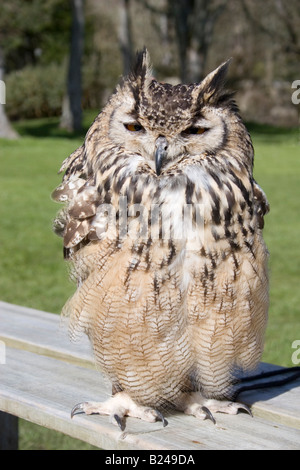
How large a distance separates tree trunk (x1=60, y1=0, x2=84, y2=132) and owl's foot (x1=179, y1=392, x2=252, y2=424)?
22.5 m

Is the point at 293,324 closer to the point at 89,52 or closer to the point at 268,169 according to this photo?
the point at 268,169

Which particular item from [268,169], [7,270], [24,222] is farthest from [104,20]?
[7,270]

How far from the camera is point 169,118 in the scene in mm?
2027

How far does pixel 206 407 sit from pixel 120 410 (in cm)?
31

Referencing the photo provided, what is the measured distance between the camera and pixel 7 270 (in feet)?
23.1

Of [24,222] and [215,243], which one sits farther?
[24,222]

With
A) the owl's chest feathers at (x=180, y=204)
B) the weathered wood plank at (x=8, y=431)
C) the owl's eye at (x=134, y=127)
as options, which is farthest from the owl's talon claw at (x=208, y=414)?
the weathered wood plank at (x=8, y=431)

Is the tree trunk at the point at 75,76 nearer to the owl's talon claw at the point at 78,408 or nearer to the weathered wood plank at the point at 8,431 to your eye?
the weathered wood plank at the point at 8,431

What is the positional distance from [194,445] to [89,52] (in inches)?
1409

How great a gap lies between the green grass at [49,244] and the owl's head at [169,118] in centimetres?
75

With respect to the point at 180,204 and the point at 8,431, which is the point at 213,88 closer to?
the point at 180,204

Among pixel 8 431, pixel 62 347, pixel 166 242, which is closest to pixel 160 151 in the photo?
pixel 166 242

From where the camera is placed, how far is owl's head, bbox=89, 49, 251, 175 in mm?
2033

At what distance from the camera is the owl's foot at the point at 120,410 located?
2137mm
